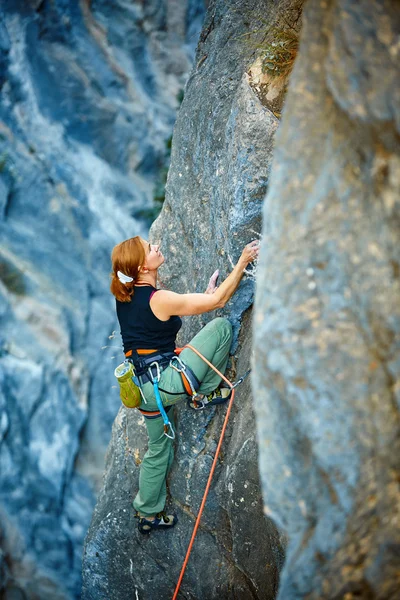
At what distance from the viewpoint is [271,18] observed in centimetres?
440

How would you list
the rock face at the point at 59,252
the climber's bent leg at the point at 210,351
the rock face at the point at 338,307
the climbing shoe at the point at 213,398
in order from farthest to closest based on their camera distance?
the rock face at the point at 59,252 → the climbing shoe at the point at 213,398 → the climber's bent leg at the point at 210,351 → the rock face at the point at 338,307

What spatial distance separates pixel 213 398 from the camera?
466 cm

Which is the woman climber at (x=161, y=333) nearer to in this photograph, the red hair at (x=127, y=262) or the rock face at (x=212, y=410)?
the red hair at (x=127, y=262)

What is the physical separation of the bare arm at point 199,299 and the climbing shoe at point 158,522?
2167 mm

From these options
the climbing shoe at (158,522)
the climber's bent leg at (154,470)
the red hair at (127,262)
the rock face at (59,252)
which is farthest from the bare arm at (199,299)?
the rock face at (59,252)

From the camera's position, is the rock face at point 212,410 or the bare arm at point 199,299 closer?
the bare arm at point 199,299


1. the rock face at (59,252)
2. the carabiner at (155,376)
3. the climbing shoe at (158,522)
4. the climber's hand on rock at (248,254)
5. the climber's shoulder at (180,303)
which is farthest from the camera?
the rock face at (59,252)

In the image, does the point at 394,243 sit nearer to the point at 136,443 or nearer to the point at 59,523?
the point at 136,443

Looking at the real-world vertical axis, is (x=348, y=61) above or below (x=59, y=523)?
above

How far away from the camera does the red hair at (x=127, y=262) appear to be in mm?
3992

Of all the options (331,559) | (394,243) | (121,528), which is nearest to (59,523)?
(121,528)

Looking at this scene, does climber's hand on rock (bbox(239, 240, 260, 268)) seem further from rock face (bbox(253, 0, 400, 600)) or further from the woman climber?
rock face (bbox(253, 0, 400, 600))

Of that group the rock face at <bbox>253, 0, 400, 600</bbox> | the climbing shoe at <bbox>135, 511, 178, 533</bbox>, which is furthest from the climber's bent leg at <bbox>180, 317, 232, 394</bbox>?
the rock face at <bbox>253, 0, 400, 600</bbox>

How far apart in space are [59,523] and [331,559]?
9478 millimetres
